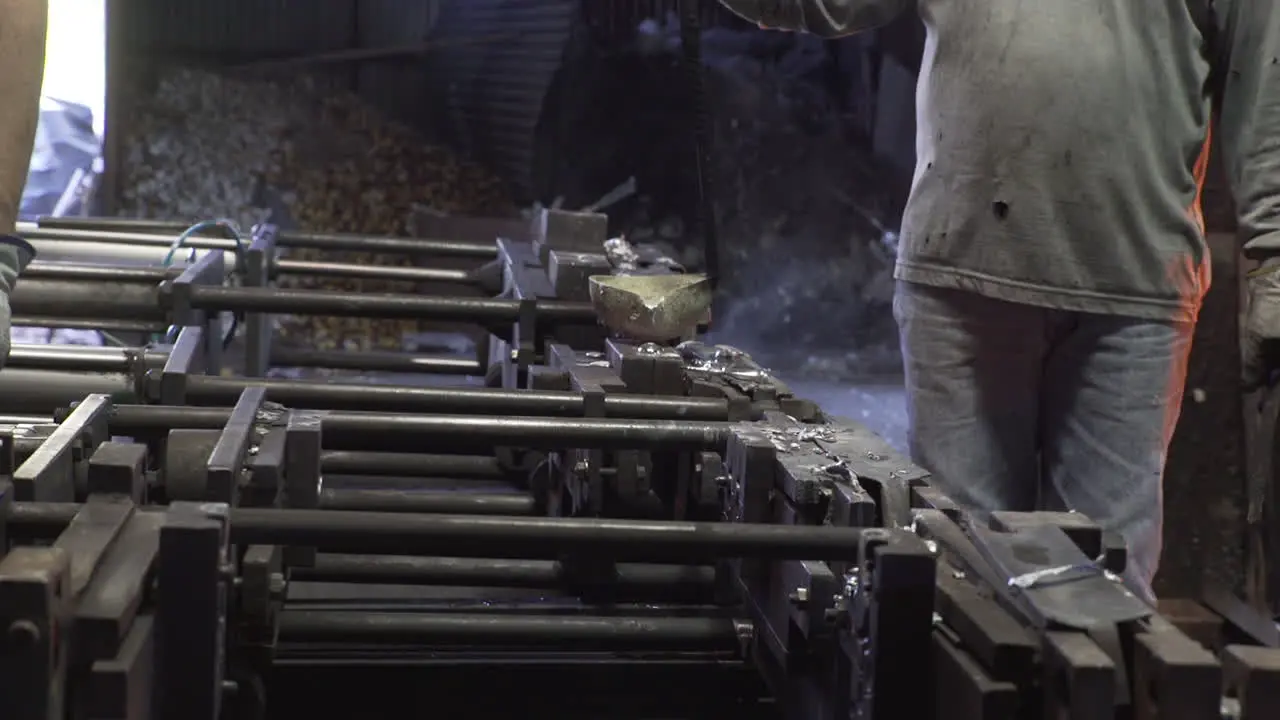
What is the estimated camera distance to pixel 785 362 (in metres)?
7.69

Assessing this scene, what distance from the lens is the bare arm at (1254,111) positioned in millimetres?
2184

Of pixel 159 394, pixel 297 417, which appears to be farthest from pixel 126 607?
pixel 159 394

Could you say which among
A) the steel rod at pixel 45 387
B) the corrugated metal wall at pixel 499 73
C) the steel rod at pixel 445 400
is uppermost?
the corrugated metal wall at pixel 499 73

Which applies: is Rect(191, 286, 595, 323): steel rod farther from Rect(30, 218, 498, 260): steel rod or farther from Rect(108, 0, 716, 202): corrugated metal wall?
Rect(108, 0, 716, 202): corrugated metal wall

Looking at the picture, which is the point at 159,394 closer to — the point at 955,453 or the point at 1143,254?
the point at 955,453

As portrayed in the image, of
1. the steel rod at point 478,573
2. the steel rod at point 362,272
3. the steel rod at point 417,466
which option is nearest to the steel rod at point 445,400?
the steel rod at point 478,573

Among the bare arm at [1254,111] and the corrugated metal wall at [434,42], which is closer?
the bare arm at [1254,111]

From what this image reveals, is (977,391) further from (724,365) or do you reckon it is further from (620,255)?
(620,255)

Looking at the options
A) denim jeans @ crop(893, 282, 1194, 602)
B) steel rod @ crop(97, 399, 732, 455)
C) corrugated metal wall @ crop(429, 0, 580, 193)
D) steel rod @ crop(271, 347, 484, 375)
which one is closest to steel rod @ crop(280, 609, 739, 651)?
steel rod @ crop(97, 399, 732, 455)

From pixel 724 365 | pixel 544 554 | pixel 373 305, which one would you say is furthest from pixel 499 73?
pixel 544 554

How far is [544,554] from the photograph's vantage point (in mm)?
1390

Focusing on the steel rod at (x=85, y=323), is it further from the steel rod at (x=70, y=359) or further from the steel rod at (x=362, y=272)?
the steel rod at (x=362, y=272)

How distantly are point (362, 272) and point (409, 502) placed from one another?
1761 mm

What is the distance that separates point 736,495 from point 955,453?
0.89 metres
